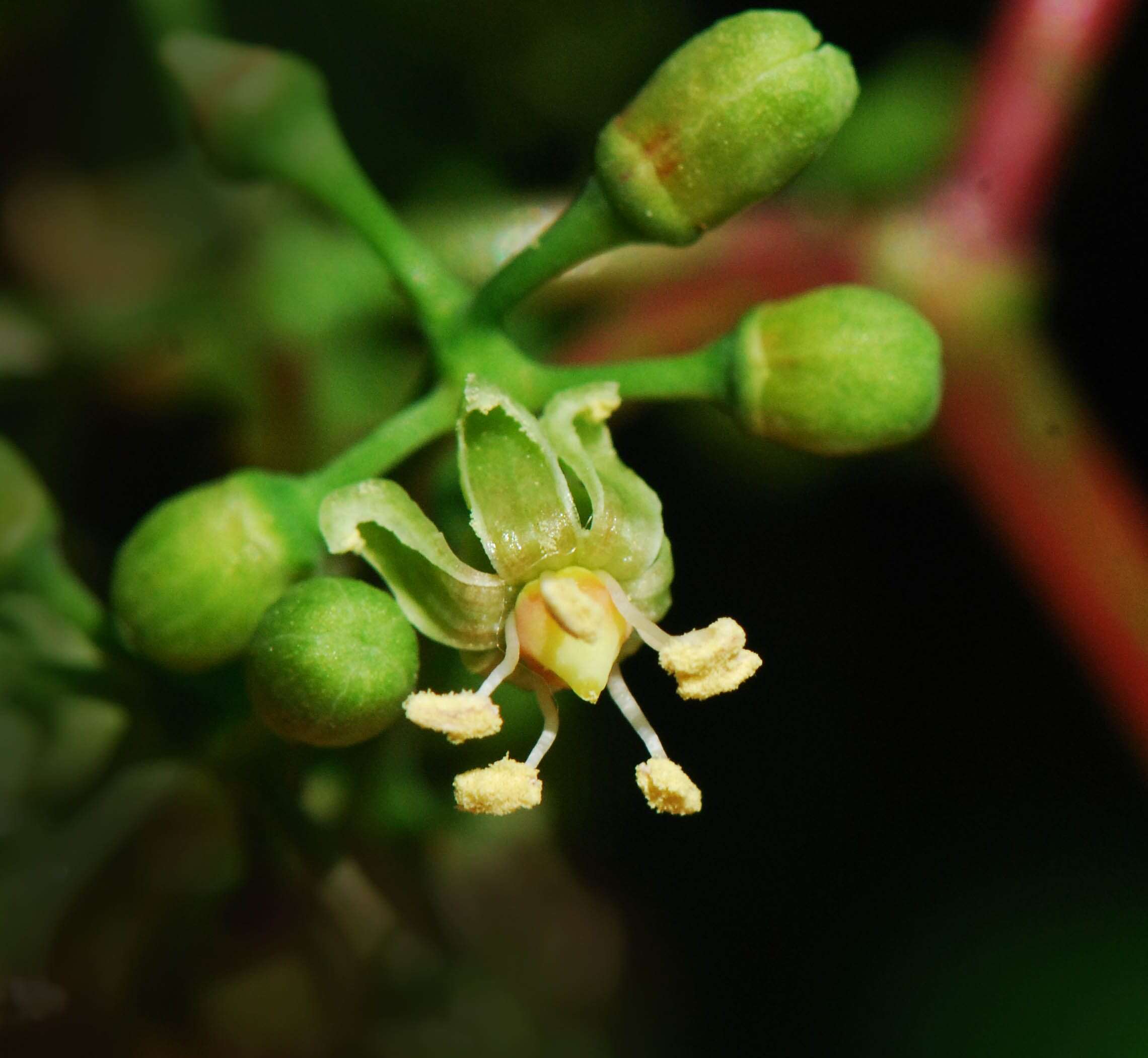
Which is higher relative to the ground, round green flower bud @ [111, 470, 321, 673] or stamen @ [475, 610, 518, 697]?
round green flower bud @ [111, 470, 321, 673]

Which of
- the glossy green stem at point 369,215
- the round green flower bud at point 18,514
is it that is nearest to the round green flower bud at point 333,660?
the glossy green stem at point 369,215

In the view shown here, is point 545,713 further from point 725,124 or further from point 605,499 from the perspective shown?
point 725,124

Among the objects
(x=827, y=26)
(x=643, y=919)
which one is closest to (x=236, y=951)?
(x=643, y=919)

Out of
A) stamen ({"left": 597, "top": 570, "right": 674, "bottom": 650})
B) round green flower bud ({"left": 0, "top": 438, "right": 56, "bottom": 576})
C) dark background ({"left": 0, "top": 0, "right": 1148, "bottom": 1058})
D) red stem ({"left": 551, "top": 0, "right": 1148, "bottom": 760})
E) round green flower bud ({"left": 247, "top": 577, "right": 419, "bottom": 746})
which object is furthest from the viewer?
dark background ({"left": 0, "top": 0, "right": 1148, "bottom": 1058})

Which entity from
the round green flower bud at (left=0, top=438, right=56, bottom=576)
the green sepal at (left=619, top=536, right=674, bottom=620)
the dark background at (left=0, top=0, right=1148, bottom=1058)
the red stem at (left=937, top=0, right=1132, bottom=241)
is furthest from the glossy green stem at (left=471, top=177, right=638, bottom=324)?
the red stem at (left=937, top=0, right=1132, bottom=241)

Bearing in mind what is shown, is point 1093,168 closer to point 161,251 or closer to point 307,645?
point 161,251

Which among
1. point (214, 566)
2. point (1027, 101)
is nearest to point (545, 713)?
point (214, 566)

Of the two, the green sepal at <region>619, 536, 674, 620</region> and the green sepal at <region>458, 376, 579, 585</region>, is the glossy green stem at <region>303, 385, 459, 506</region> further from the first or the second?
the green sepal at <region>619, 536, 674, 620</region>
